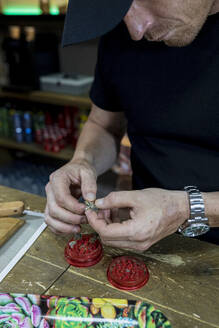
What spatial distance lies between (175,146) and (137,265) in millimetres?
362

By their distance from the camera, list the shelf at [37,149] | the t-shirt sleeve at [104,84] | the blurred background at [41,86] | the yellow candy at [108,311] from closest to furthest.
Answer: the yellow candy at [108,311] < the t-shirt sleeve at [104,84] < the blurred background at [41,86] < the shelf at [37,149]

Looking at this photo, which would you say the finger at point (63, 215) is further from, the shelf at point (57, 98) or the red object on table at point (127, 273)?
the shelf at point (57, 98)

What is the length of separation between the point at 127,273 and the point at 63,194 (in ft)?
0.79

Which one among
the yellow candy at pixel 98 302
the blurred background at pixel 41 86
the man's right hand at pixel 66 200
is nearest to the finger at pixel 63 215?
the man's right hand at pixel 66 200

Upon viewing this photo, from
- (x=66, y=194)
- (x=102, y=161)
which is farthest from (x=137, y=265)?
(x=102, y=161)

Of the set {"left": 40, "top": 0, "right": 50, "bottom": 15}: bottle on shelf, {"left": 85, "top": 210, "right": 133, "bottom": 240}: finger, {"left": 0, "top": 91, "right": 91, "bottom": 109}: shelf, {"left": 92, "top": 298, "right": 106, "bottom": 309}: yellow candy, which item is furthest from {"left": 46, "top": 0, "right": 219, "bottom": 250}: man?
{"left": 40, "top": 0, "right": 50, "bottom": 15}: bottle on shelf

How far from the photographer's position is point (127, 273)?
65 cm

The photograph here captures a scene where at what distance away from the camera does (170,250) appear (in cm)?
74

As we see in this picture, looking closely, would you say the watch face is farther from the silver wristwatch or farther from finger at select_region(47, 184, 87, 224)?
finger at select_region(47, 184, 87, 224)

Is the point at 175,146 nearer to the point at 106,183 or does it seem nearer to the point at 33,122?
the point at 106,183

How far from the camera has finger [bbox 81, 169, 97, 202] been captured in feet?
2.51

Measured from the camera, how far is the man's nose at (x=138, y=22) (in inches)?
26.9

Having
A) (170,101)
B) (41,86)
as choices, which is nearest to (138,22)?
(170,101)

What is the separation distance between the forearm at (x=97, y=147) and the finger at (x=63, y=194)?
0.53 ft
